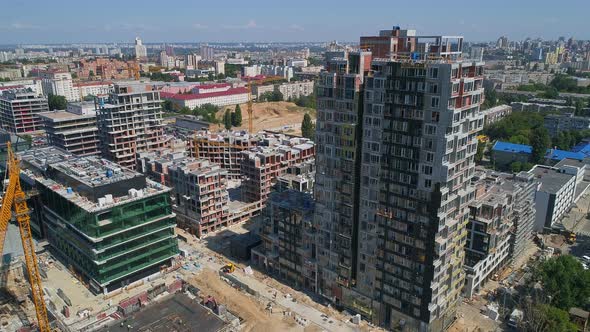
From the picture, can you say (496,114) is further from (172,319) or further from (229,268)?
(172,319)

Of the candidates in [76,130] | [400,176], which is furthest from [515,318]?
[76,130]

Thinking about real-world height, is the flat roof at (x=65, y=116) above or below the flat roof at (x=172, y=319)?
above

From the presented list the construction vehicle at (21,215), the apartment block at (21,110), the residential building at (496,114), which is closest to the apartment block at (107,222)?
the construction vehicle at (21,215)

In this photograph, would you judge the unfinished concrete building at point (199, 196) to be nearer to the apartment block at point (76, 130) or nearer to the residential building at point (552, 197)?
the apartment block at point (76, 130)

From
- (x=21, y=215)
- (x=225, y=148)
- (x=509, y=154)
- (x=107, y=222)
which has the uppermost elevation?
(x=21, y=215)

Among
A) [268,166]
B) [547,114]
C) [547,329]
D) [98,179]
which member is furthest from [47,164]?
[547,114]

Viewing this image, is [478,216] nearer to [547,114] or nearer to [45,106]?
[547,114]

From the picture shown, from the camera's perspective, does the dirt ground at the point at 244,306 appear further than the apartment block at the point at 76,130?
No
